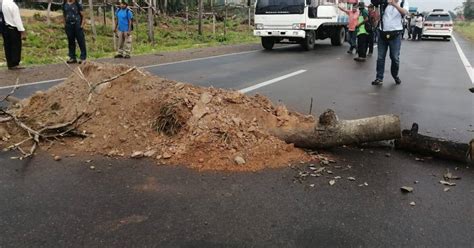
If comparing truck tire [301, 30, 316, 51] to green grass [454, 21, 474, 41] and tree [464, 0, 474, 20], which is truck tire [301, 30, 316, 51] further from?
tree [464, 0, 474, 20]

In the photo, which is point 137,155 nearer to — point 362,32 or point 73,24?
point 73,24

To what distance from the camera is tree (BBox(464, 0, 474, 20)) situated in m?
80.9

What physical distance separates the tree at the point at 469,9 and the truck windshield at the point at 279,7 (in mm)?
78709

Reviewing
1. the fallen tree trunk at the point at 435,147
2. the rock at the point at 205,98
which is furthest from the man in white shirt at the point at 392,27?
the rock at the point at 205,98

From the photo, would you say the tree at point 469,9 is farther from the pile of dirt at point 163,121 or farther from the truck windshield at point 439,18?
the pile of dirt at point 163,121

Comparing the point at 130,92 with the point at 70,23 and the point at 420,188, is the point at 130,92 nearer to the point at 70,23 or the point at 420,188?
the point at 420,188

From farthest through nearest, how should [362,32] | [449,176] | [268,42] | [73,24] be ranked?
[268,42] < [362,32] < [73,24] < [449,176]

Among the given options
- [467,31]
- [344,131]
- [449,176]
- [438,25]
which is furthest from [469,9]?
[449,176]

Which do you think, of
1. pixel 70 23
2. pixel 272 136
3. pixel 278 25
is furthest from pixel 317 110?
pixel 278 25

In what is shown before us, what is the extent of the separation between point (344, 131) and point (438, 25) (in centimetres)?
2740

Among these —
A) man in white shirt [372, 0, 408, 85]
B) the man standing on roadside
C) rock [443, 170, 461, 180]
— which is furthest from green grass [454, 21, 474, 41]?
rock [443, 170, 461, 180]

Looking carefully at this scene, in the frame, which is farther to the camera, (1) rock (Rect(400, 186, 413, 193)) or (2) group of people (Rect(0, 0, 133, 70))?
(2) group of people (Rect(0, 0, 133, 70))

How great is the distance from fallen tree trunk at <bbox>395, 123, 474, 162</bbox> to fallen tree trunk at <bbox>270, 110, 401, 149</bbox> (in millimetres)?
126

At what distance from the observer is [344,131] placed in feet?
14.5
